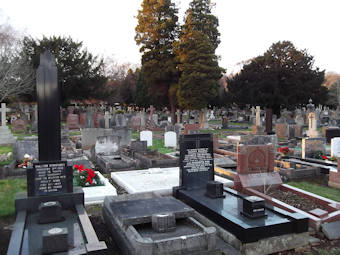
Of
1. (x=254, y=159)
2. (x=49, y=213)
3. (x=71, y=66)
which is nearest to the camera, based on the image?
(x=49, y=213)

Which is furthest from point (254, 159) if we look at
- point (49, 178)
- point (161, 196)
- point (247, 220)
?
point (49, 178)

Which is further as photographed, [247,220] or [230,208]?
[230,208]

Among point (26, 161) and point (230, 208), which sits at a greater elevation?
point (26, 161)

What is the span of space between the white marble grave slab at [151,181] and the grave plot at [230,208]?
101 centimetres

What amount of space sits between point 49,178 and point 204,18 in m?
26.8

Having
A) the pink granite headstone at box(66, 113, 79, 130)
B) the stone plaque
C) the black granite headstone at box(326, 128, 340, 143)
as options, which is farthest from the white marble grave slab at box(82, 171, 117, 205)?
the pink granite headstone at box(66, 113, 79, 130)

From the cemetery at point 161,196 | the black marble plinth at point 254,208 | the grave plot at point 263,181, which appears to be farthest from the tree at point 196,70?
the black marble plinth at point 254,208

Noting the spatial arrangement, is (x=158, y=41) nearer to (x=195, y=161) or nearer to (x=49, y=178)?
(x=195, y=161)

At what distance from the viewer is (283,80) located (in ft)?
117

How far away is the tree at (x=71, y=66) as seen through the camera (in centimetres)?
3409

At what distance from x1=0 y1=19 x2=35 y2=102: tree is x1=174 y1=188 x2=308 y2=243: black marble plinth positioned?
22705 mm

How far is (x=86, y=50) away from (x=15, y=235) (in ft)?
116

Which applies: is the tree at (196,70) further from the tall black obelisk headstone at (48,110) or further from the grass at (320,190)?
the tall black obelisk headstone at (48,110)

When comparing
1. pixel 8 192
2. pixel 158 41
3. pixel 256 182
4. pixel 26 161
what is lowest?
pixel 8 192
